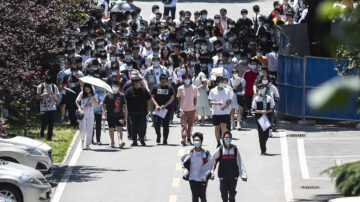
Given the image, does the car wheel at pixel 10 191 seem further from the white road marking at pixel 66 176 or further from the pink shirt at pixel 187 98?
the pink shirt at pixel 187 98

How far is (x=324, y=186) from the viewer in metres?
16.5

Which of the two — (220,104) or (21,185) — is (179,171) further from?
(21,185)

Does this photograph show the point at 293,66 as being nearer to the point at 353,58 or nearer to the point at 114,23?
the point at 353,58

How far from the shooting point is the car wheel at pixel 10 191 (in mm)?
13795

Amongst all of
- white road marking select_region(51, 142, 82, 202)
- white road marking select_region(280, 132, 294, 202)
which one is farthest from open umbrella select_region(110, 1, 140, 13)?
white road marking select_region(280, 132, 294, 202)

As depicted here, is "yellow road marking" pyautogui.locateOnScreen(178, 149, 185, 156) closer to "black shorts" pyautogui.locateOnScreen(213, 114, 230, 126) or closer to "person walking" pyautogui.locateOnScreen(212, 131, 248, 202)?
"black shorts" pyautogui.locateOnScreen(213, 114, 230, 126)

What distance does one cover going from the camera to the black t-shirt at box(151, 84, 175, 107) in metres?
21.3

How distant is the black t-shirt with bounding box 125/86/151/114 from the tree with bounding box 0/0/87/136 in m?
3.02

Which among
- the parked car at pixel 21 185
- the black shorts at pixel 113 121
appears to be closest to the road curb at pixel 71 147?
the black shorts at pixel 113 121

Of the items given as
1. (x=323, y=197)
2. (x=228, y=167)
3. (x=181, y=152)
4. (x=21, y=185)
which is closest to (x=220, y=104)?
(x=181, y=152)

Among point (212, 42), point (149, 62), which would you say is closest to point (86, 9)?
point (149, 62)

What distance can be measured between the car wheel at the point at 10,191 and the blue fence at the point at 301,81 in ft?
36.8

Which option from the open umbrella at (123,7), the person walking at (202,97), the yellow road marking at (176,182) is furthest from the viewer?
the open umbrella at (123,7)

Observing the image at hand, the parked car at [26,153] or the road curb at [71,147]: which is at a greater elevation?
the parked car at [26,153]
